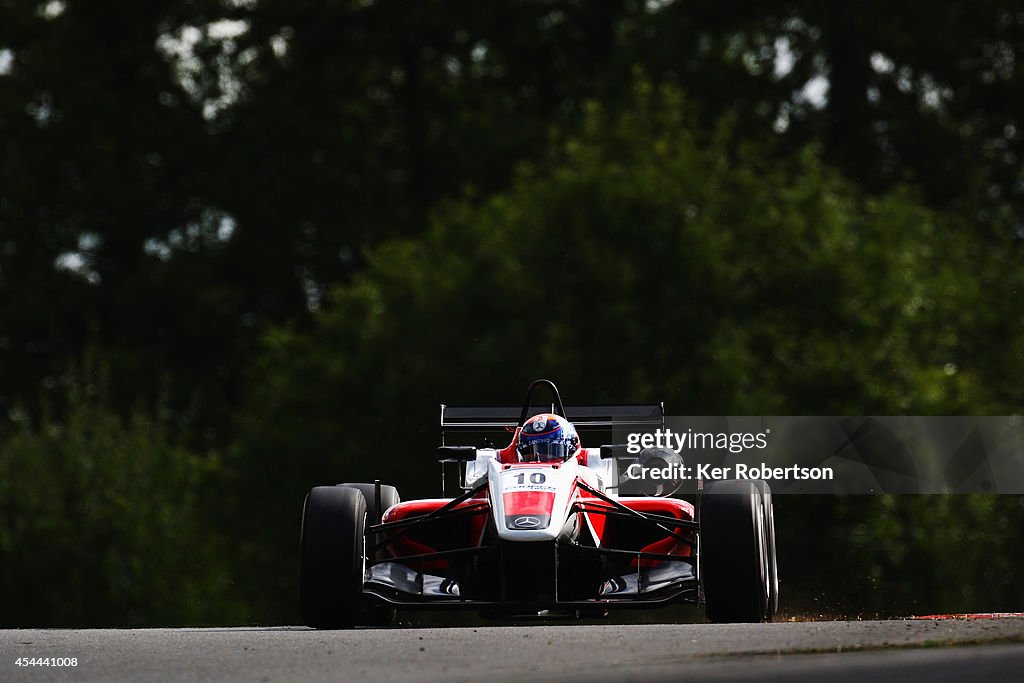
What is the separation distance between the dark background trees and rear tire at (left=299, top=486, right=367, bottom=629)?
13749 mm

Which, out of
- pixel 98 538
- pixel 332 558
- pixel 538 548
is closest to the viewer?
pixel 538 548

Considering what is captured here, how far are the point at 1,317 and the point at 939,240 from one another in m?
21.9

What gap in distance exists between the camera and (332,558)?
1399 cm

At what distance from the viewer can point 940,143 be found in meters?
40.8

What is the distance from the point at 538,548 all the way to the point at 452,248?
19.2 metres

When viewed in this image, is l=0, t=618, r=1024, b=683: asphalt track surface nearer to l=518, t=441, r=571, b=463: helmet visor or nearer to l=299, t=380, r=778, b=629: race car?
l=299, t=380, r=778, b=629: race car

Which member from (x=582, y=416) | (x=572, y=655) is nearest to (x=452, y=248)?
(x=582, y=416)

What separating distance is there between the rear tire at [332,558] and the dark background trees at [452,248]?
45.1 ft

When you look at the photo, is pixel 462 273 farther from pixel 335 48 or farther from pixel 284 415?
pixel 335 48

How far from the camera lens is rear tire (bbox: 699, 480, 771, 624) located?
1385 centimetres

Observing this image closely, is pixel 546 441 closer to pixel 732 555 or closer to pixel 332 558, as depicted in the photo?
pixel 732 555

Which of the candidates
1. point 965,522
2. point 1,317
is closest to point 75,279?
point 1,317

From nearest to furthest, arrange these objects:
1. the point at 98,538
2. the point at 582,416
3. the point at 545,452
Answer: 1. the point at 545,452
2. the point at 582,416
3. the point at 98,538

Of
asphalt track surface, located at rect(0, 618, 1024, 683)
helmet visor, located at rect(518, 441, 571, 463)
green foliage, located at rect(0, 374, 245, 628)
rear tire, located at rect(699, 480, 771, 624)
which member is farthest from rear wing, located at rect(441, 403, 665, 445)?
green foliage, located at rect(0, 374, 245, 628)
